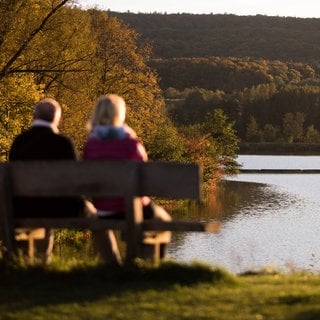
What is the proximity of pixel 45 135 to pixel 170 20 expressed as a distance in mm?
186683

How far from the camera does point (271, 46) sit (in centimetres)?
19512

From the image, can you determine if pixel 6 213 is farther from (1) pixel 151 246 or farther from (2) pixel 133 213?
(1) pixel 151 246

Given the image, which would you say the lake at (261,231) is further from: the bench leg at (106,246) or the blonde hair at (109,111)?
the blonde hair at (109,111)

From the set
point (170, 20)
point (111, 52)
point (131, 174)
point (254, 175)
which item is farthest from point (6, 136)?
point (170, 20)

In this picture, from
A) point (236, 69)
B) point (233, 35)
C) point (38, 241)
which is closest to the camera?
point (38, 241)

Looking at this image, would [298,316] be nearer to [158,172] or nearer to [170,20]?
[158,172]

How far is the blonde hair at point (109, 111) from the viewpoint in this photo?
279 inches

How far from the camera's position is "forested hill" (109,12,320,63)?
184125 mm

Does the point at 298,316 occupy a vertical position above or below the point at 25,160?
below

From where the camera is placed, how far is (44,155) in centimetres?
736

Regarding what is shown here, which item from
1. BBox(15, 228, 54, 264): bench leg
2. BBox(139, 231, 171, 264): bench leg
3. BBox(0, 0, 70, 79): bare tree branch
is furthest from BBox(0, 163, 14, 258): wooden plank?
BBox(0, 0, 70, 79): bare tree branch

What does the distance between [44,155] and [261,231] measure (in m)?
31.4

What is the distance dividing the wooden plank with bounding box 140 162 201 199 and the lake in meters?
2.21

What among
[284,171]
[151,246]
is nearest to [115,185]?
[151,246]
